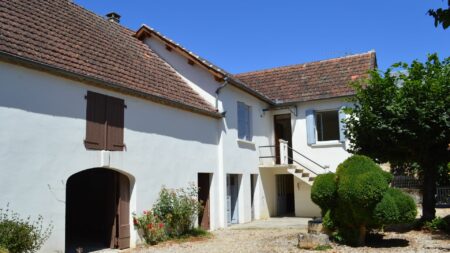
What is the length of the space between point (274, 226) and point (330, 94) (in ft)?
20.8

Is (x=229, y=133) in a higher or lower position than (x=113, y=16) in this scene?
lower

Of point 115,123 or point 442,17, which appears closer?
point 442,17

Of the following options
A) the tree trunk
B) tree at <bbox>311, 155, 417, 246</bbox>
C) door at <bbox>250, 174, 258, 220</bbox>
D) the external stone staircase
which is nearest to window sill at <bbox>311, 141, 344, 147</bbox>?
the external stone staircase

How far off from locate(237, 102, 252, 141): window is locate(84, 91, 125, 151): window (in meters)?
6.96

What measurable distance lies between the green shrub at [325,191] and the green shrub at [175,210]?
3899mm

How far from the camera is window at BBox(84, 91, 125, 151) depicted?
1060cm

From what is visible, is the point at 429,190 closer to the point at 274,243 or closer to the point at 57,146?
the point at 274,243

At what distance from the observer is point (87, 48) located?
40.1 feet

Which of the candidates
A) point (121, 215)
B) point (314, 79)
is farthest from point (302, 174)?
point (121, 215)

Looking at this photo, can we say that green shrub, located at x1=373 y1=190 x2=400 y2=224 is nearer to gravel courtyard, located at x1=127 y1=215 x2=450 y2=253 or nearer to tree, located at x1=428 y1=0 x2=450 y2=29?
gravel courtyard, located at x1=127 y1=215 x2=450 y2=253

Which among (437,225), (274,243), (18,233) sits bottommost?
(274,243)

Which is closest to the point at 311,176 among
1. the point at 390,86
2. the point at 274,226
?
the point at 274,226

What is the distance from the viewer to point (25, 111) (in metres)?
8.98

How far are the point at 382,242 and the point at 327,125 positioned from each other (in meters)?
9.43
